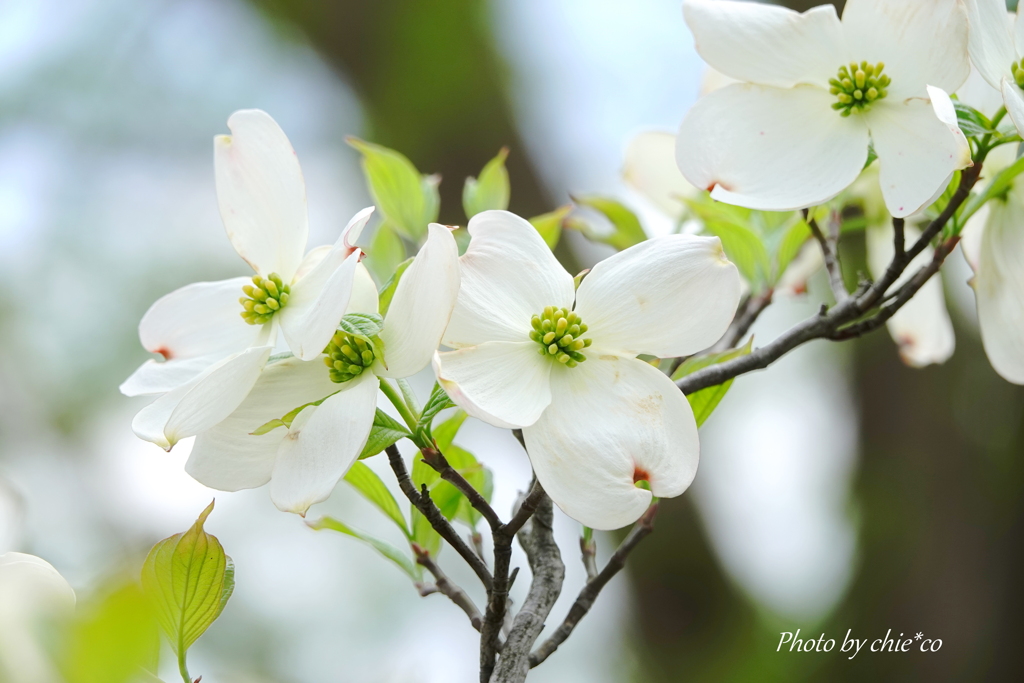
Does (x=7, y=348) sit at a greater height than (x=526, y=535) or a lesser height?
lesser

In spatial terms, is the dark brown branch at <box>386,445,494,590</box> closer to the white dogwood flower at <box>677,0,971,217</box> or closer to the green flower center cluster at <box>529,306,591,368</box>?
the green flower center cluster at <box>529,306,591,368</box>

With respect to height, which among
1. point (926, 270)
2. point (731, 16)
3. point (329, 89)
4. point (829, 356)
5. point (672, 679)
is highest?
point (731, 16)

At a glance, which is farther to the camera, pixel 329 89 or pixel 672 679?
pixel 329 89

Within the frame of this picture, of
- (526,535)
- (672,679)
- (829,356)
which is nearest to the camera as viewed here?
(526,535)

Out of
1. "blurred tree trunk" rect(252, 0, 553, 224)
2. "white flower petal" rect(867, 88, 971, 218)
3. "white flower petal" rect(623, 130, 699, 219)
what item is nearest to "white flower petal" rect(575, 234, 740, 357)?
"white flower petal" rect(867, 88, 971, 218)

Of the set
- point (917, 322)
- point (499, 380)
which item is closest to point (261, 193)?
point (499, 380)

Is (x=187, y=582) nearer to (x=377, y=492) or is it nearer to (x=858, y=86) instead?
(x=377, y=492)

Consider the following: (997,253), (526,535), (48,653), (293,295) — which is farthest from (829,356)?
(48,653)

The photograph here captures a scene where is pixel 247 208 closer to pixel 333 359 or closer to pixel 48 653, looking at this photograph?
pixel 333 359
